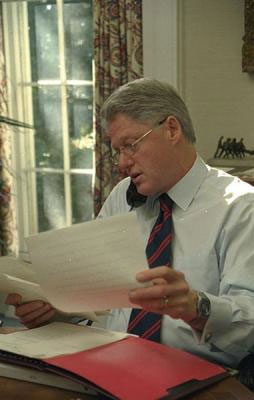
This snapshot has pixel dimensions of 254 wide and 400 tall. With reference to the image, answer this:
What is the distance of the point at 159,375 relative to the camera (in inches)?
38.8

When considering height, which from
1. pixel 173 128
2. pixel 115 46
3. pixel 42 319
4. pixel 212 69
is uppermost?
pixel 115 46

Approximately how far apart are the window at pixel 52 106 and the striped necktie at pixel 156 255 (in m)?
2.05

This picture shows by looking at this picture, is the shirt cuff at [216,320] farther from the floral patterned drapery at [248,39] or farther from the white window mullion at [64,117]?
the white window mullion at [64,117]

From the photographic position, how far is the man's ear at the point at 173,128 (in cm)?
148

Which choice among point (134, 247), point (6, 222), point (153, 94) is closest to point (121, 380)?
point (134, 247)

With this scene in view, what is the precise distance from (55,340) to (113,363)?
19 centimetres

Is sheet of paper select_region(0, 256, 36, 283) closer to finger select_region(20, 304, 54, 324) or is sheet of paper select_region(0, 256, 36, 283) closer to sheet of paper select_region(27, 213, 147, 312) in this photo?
finger select_region(20, 304, 54, 324)

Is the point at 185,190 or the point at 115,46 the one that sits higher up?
the point at 115,46

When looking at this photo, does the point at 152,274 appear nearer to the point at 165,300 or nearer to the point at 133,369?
the point at 165,300

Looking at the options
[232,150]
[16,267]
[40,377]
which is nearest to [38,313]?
[16,267]

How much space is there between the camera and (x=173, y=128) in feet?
4.90

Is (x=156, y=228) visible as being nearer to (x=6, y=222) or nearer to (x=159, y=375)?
(x=159, y=375)

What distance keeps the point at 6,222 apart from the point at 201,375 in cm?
267

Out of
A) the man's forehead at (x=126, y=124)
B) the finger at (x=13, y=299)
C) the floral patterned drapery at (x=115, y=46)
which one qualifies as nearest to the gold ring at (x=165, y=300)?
the finger at (x=13, y=299)
